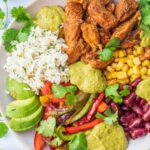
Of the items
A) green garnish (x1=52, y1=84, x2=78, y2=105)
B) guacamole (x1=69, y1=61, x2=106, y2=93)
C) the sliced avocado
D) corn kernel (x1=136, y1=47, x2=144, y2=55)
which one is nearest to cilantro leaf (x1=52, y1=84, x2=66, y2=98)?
green garnish (x1=52, y1=84, x2=78, y2=105)

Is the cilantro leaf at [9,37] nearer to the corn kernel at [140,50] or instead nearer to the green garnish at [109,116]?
the green garnish at [109,116]

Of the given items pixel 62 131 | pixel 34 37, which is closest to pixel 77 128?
pixel 62 131

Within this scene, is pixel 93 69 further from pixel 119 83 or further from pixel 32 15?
pixel 32 15

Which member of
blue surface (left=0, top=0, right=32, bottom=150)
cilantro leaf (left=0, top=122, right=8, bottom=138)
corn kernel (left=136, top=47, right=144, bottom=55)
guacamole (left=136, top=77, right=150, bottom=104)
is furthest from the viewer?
blue surface (left=0, top=0, right=32, bottom=150)

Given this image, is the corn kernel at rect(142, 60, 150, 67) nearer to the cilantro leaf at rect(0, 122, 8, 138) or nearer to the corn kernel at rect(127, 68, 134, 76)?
the corn kernel at rect(127, 68, 134, 76)

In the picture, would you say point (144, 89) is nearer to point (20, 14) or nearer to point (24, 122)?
point (24, 122)
